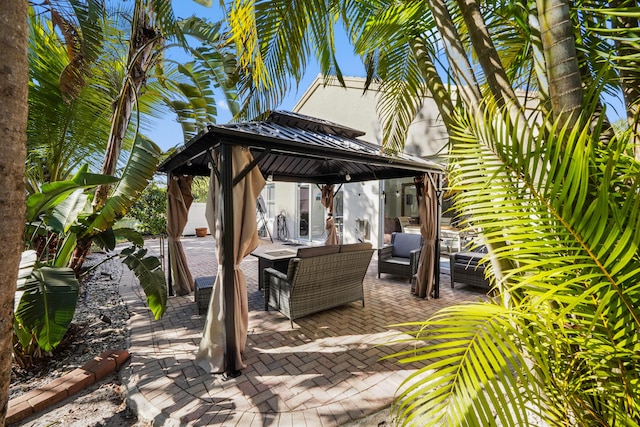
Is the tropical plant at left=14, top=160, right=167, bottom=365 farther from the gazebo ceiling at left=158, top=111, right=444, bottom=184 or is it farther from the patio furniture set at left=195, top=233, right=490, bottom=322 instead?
the patio furniture set at left=195, top=233, right=490, bottom=322

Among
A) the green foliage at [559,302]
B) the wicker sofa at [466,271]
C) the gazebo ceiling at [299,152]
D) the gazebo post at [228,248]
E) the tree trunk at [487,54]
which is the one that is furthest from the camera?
the wicker sofa at [466,271]

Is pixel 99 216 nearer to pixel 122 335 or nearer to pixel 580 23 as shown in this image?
pixel 122 335

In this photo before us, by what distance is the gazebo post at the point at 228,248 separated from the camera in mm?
3254

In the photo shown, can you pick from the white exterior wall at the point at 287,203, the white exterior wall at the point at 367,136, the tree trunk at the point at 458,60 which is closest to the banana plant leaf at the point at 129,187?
Answer: the tree trunk at the point at 458,60

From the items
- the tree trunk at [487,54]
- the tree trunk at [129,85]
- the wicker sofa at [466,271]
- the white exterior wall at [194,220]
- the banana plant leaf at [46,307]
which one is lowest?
the wicker sofa at [466,271]

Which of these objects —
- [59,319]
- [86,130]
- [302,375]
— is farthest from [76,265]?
[302,375]

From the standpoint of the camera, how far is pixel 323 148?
414 centimetres

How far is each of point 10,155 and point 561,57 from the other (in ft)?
9.44

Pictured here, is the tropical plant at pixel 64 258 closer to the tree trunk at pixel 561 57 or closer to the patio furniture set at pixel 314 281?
the patio furniture set at pixel 314 281

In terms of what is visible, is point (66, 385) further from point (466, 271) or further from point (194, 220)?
point (194, 220)

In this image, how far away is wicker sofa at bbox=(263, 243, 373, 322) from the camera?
13.9ft

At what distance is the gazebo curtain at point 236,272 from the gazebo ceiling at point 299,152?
0.35 meters

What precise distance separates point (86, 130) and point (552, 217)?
6.40m

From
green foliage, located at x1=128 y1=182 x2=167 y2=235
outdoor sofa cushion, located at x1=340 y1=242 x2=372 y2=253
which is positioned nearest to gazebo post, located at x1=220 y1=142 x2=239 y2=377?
outdoor sofa cushion, located at x1=340 y1=242 x2=372 y2=253
